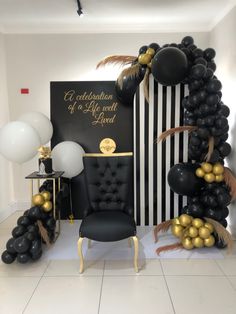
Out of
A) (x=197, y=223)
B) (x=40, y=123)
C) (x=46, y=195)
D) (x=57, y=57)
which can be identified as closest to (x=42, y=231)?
(x=46, y=195)

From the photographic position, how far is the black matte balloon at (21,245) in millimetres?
2748

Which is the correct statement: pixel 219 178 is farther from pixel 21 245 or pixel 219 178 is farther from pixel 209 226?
pixel 21 245

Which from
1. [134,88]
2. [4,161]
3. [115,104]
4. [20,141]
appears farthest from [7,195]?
[134,88]

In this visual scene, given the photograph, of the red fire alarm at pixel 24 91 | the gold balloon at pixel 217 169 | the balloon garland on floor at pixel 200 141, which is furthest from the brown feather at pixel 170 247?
the red fire alarm at pixel 24 91

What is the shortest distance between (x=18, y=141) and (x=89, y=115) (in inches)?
55.8

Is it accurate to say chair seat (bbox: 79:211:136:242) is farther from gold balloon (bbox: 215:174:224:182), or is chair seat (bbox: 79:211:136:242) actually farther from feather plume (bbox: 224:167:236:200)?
feather plume (bbox: 224:167:236:200)

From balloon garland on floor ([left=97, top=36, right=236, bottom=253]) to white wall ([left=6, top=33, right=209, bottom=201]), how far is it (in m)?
1.11

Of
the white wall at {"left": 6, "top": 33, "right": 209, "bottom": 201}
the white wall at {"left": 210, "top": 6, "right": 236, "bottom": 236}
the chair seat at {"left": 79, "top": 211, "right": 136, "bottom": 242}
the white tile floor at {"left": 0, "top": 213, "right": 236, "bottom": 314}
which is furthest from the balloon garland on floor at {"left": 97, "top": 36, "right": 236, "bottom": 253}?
the white wall at {"left": 6, "top": 33, "right": 209, "bottom": 201}

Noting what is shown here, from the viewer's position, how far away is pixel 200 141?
3092 mm

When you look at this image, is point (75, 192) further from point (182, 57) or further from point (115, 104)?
point (182, 57)

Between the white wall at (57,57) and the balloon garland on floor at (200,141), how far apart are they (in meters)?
1.11

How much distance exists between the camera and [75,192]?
4.21 metres

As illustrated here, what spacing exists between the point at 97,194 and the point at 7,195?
197cm

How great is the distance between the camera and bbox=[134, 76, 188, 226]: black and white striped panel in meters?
3.66
